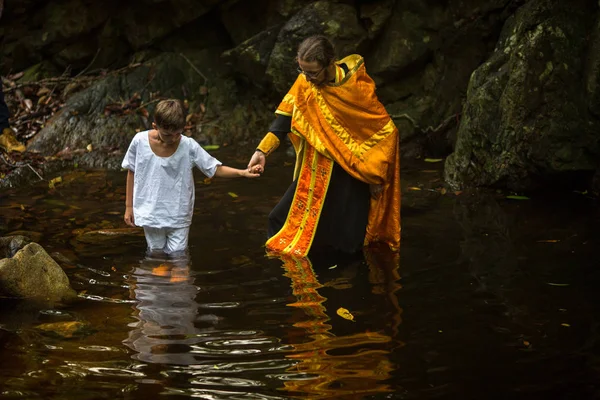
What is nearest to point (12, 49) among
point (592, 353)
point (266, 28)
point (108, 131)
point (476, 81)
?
point (108, 131)

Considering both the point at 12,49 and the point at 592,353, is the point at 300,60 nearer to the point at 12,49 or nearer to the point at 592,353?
the point at 592,353

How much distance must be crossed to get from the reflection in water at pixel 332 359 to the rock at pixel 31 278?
149cm

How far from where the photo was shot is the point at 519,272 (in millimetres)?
5695

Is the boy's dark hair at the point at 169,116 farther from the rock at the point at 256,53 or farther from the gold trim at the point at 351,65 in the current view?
the rock at the point at 256,53

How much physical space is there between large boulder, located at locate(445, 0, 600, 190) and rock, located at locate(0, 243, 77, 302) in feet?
14.7

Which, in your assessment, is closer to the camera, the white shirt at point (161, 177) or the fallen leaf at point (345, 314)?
the fallen leaf at point (345, 314)

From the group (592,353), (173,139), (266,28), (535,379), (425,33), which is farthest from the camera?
(266,28)

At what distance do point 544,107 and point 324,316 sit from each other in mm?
3982

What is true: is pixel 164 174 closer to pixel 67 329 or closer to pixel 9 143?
pixel 67 329

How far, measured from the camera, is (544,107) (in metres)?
7.89

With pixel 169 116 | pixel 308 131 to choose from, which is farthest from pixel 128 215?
pixel 308 131

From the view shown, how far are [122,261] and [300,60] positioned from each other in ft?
6.46

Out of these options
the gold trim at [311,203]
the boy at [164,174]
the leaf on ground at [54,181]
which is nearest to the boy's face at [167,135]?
the boy at [164,174]

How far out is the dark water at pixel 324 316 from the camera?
402 cm
